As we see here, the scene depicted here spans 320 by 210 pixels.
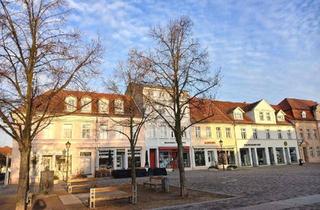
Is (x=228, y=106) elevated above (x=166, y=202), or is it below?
above

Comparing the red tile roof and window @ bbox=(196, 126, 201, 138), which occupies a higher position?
the red tile roof

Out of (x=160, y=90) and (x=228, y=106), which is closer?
(x=160, y=90)

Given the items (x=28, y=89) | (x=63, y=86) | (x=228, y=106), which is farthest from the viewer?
(x=228, y=106)

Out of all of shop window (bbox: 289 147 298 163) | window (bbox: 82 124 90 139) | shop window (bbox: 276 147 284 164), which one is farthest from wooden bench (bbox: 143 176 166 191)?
shop window (bbox: 289 147 298 163)

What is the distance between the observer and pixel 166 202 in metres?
12.3

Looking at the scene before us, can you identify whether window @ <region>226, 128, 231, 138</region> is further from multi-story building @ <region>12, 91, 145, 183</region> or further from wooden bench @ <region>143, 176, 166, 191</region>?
wooden bench @ <region>143, 176, 166, 191</region>

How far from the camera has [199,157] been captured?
129 ft

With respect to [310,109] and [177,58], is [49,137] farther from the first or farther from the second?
[310,109]

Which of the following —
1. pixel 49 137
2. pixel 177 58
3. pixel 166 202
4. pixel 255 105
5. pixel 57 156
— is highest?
pixel 255 105

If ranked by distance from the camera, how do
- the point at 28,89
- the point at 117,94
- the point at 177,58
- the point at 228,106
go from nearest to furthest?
the point at 28,89
the point at 177,58
the point at 117,94
the point at 228,106

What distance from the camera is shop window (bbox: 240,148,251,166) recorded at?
42844mm

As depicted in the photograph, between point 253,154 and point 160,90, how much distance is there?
32422mm

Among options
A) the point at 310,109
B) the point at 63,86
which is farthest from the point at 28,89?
the point at 310,109

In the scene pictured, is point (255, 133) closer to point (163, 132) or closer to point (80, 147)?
point (163, 132)
